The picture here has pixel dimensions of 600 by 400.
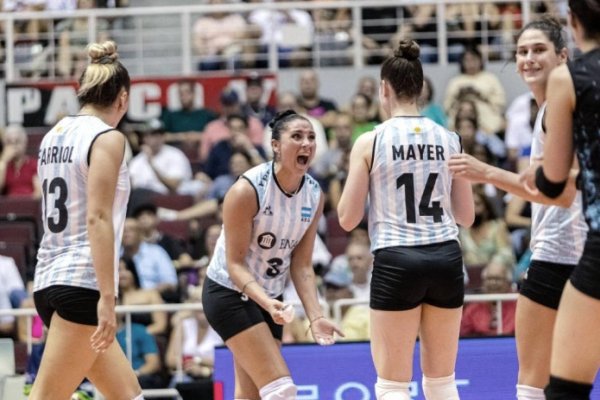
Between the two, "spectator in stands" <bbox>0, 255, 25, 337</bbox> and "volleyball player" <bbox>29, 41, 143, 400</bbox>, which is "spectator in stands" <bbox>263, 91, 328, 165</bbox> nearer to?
"spectator in stands" <bbox>0, 255, 25, 337</bbox>

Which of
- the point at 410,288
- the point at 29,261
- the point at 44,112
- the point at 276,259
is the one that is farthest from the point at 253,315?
the point at 44,112

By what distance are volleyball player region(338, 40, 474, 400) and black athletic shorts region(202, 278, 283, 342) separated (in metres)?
0.72

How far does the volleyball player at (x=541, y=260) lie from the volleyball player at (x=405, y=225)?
480 mm

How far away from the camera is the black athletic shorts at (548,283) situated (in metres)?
6.24

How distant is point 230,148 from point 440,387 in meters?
7.91

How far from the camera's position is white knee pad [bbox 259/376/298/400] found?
6.86m

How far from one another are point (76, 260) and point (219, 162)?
26.9ft

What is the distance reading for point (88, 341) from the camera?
6.35m

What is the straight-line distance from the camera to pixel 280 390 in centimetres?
686

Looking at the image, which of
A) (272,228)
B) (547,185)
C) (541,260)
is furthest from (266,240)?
(547,185)

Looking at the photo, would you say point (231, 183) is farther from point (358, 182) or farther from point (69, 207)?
point (69, 207)

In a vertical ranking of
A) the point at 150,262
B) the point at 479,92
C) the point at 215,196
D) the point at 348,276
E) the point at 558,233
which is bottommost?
the point at 348,276

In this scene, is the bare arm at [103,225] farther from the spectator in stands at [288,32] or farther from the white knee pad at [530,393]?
the spectator in stands at [288,32]

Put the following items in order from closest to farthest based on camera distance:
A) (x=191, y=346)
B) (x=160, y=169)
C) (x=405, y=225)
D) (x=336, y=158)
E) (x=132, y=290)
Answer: (x=405, y=225) → (x=191, y=346) → (x=132, y=290) → (x=336, y=158) → (x=160, y=169)
